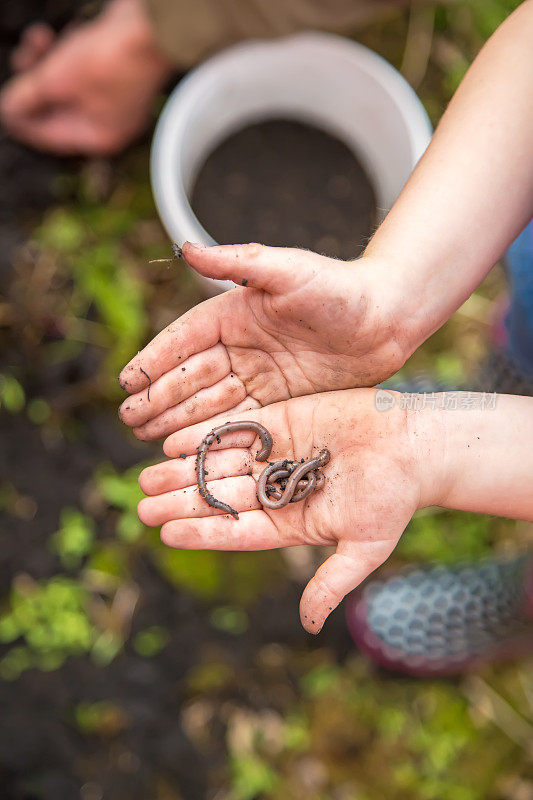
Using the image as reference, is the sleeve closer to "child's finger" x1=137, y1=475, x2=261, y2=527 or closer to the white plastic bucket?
the white plastic bucket

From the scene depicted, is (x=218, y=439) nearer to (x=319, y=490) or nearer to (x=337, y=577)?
(x=319, y=490)

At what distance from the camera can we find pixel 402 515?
3.30 metres

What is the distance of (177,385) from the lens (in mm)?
3645

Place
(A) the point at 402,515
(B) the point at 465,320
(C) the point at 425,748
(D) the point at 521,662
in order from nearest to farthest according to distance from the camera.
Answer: (A) the point at 402,515, (C) the point at 425,748, (D) the point at 521,662, (B) the point at 465,320

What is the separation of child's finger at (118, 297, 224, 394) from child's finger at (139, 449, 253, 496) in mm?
448

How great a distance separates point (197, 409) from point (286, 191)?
10.3 ft

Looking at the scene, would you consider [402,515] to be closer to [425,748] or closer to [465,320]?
[425,748]

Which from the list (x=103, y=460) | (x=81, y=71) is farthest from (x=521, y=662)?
(x=81, y=71)

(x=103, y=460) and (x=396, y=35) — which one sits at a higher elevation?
(x=396, y=35)

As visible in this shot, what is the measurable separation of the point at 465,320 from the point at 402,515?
11.9 ft

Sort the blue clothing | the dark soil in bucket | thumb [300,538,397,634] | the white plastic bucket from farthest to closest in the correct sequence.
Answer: the dark soil in bucket
the white plastic bucket
the blue clothing
thumb [300,538,397,634]

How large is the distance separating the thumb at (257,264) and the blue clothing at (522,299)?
59.9 inches

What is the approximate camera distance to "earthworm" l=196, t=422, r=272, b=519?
353 centimetres

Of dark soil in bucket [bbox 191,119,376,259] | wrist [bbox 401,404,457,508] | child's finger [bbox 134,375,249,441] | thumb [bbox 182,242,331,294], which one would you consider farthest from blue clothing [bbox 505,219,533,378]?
dark soil in bucket [bbox 191,119,376,259]
